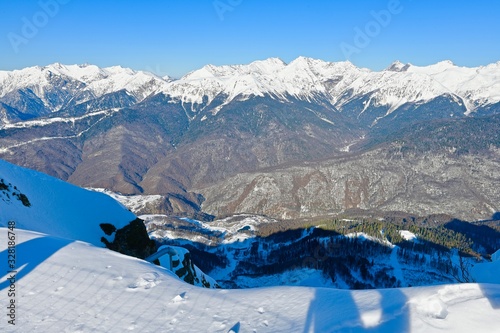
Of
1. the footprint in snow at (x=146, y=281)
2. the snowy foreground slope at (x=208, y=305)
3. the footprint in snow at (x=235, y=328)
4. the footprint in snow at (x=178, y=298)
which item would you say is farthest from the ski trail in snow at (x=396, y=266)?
the footprint in snow at (x=235, y=328)

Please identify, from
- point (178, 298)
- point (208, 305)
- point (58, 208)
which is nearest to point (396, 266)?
point (58, 208)

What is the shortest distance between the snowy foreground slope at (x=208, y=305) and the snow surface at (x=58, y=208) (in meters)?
21.5

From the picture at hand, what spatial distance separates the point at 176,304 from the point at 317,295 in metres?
6.13

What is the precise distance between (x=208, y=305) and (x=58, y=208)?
131ft

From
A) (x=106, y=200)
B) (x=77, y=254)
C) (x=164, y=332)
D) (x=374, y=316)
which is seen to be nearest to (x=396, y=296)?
(x=374, y=316)

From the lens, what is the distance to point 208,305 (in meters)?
15.0

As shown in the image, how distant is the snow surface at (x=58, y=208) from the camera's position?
3766 centimetres

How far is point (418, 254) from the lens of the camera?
148500 millimetres

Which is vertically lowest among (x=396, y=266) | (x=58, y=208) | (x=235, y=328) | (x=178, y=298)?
(x=396, y=266)

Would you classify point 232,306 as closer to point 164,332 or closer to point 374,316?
point 164,332

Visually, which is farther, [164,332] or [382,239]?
[382,239]

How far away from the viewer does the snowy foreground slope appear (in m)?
11.7

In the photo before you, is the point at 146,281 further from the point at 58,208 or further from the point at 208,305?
the point at 58,208

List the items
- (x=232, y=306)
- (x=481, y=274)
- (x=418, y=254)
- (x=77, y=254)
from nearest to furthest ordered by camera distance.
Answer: (x=232, y=306) < (x=77, y=254) < (x=481, y=274) < (x=418, y=254)
